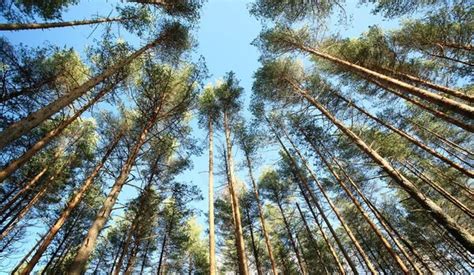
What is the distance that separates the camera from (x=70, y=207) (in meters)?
7.83

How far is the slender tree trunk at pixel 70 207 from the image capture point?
776 cm

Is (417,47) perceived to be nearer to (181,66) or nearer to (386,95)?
(386,95)

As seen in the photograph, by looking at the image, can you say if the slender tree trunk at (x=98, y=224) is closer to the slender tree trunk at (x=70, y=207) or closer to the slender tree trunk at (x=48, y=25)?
the slender tree trunk at (x=70, y=207)

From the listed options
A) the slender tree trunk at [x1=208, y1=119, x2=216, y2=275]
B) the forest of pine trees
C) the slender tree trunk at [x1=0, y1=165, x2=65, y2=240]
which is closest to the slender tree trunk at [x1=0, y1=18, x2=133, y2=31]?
the forest of pine trees

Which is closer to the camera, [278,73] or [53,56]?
[53,56]

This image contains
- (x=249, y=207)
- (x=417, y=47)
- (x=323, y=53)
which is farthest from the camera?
(x=249, y=207)

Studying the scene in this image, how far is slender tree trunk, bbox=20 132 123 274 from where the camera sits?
25.5 ft

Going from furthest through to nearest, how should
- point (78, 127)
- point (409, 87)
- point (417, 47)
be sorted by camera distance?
1. point (78, 127)
2. point (417, 47)
3. point (409, 87)

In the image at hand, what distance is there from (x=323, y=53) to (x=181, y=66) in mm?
5868

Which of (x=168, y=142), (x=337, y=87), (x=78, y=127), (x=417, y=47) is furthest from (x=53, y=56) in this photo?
(x=417, y=47)

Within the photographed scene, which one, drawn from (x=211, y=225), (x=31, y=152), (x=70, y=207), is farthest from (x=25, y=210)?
(x=211, y=225)

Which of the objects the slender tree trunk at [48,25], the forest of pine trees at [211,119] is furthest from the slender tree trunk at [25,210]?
the slender tree trunk at [48,25]

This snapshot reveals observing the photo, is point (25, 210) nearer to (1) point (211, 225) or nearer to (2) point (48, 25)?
(2) point (48, 25)

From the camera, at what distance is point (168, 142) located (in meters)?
11.1
